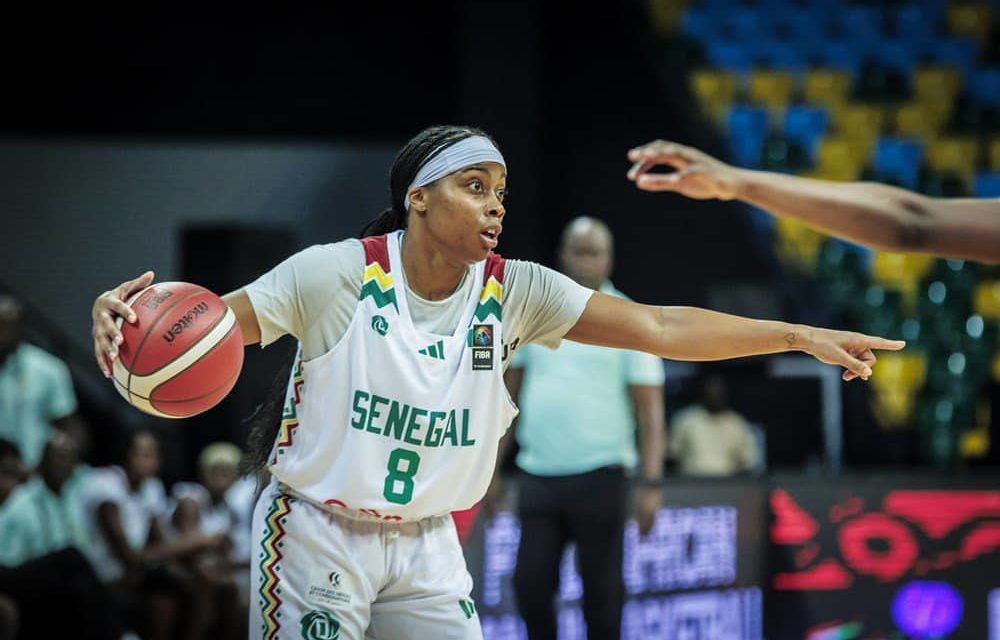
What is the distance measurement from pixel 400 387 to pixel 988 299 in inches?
369

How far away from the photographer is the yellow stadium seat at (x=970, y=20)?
1430cm

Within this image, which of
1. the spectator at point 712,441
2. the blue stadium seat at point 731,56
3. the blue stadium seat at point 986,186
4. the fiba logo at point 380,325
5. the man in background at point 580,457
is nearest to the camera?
the fiba logo at point 380,325

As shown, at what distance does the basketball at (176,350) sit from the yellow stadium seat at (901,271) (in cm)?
931

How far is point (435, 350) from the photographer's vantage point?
379cm

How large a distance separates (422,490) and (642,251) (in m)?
10.6

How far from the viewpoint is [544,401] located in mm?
6449

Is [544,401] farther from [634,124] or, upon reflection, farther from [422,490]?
[634,124]

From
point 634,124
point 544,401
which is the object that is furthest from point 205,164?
point 544,401

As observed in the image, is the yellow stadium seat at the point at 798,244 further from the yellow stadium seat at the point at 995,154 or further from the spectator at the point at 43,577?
the spectator at the point at 43,577

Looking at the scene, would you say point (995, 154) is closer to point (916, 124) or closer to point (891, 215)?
point (916, 124)

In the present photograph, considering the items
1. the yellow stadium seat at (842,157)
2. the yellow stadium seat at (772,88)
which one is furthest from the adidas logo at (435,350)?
the yellow stadium seat at (772,88)

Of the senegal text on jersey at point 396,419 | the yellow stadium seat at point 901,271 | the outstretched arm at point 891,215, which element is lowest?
the senegal text on jersey at point 396,419

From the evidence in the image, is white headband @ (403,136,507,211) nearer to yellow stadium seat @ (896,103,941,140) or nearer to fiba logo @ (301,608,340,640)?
fiba logo @ (301,608,340,640)

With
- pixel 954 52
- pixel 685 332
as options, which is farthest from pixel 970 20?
pixel 685 332
